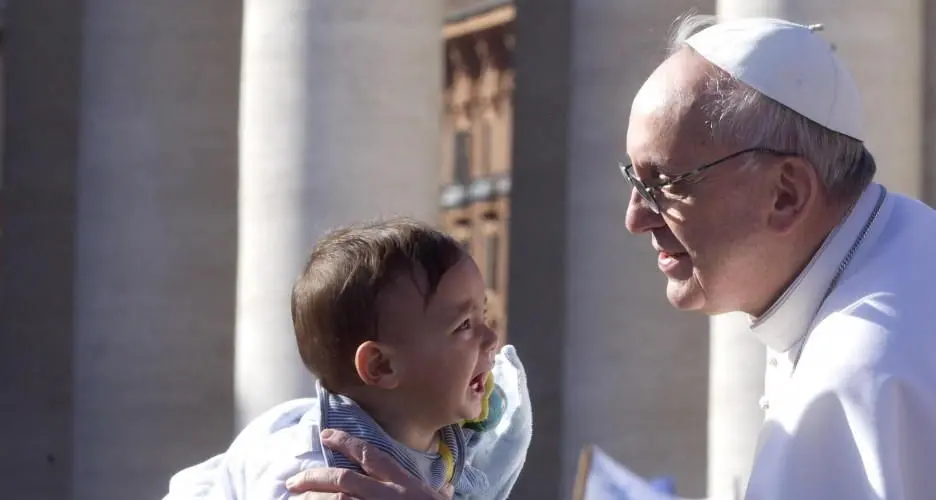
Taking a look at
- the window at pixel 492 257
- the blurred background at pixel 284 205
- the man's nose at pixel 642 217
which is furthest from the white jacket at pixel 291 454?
the window at pixel 492 257

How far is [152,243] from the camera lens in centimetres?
1380

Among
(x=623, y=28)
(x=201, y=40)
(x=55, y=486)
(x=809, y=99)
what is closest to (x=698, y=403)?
(x=623, y=28)

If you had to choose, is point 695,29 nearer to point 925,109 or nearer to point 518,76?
point 925,109

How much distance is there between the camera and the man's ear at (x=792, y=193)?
4367mm

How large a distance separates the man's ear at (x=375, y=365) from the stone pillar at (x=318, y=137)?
6.72 meters

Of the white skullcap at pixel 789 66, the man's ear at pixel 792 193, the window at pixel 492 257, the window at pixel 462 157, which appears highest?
the white skullcap at pixel 789 66

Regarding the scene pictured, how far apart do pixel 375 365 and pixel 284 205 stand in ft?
23.4

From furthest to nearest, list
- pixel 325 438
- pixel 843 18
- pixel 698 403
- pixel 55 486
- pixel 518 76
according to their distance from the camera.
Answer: pixel 55 486
pixel 518 76
pixel 698 403
pixel 843 18
pixel 325 438

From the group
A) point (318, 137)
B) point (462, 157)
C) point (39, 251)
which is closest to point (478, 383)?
point (318, 137)

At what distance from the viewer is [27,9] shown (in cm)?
1548

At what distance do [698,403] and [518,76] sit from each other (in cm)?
333

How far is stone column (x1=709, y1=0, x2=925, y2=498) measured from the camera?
9359 mm

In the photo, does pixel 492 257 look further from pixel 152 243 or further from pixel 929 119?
pixel 929 119

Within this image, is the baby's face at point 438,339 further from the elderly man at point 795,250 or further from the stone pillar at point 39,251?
the stone pillar at point 39,251
